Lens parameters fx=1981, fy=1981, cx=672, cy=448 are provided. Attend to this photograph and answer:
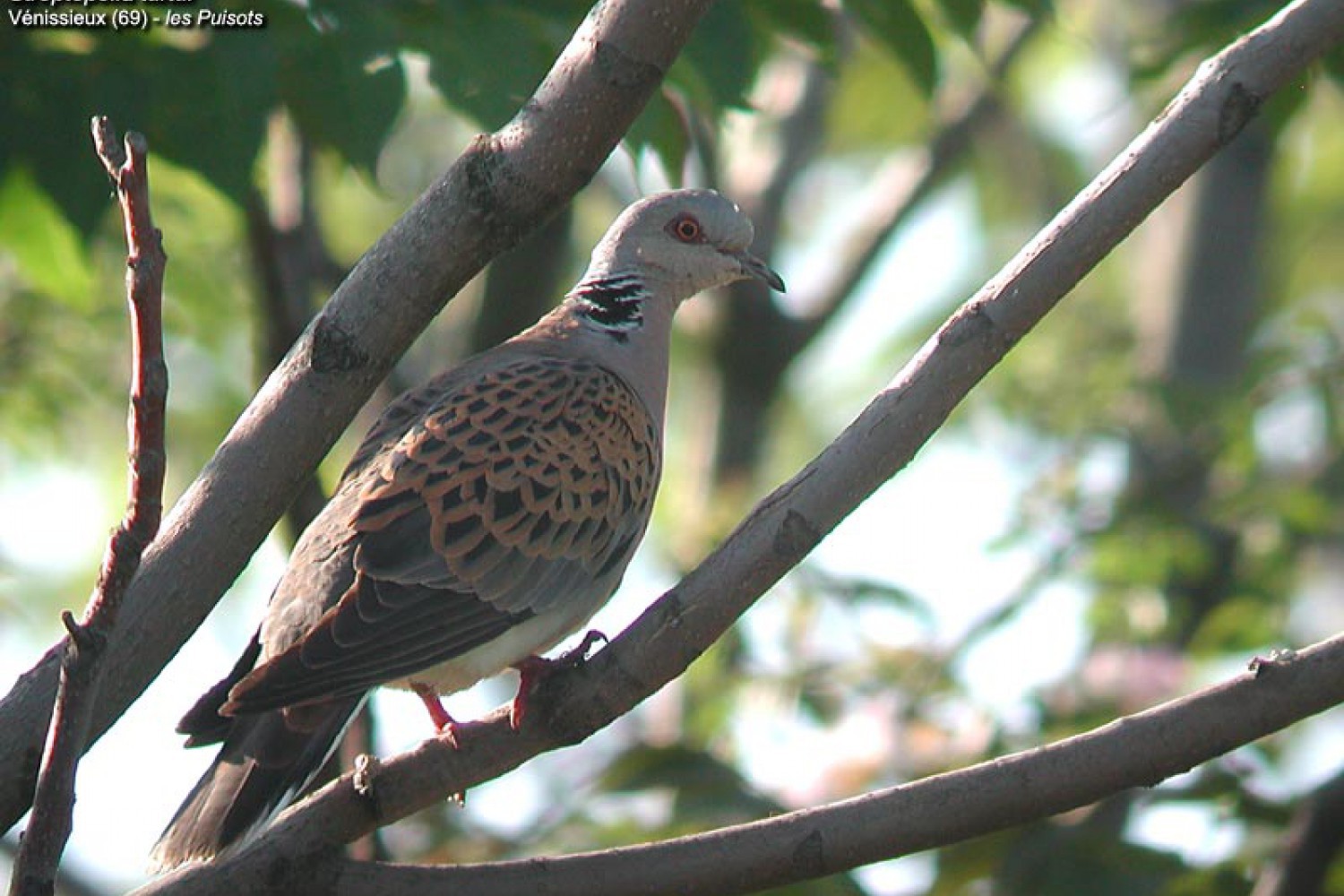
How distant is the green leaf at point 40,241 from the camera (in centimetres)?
409

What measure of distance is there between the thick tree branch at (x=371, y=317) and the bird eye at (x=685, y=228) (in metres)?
2.10

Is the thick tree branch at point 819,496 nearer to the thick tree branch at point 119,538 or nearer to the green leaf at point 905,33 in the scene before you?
the thick tree branch at point 119,538

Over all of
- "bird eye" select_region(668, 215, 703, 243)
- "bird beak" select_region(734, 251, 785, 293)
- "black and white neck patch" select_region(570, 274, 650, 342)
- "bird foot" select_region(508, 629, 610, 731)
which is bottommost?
"bird foot" select_region(508, 629, 610, 731)

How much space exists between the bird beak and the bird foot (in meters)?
1.46

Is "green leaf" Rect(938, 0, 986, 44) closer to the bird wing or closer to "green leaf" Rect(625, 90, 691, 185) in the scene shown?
"green leaf" Rect(625, 90, 691, 185)

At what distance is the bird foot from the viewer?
317cm

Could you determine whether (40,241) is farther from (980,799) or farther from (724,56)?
(980,799)

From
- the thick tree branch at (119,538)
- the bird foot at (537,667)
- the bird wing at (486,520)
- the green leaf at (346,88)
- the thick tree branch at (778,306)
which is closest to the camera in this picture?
the thick tree branch at (119,538)

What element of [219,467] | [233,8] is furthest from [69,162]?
[219,467]

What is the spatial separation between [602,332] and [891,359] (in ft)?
18.9

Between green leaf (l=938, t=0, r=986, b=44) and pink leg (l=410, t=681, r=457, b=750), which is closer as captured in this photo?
pink leg (l=410, t=681, r=457, b=750)

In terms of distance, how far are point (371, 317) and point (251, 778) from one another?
0.81 meters

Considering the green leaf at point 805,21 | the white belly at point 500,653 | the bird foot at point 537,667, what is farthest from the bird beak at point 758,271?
the bird foot at point 537,667

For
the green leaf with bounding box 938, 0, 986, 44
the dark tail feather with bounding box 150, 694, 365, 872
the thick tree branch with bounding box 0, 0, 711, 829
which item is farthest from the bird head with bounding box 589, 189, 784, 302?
the thick tree branch with bounding box 0, 0, 711, 829
